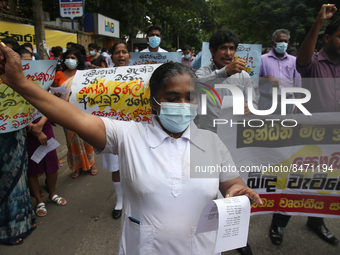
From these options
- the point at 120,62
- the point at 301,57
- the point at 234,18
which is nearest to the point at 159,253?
the point at 301,57

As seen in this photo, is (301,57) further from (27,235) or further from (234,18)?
(234,18)

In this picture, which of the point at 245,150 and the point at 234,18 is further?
the point at 234,18

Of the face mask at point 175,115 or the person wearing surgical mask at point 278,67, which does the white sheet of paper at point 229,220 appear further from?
the person wearing surgical mask at point 278,67

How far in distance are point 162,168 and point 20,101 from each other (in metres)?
1.73

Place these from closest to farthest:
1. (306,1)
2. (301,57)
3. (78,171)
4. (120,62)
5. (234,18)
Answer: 1. (301,57)
2. (120,62)
3. (78,171)
4. (306,1)
5. (234,18)

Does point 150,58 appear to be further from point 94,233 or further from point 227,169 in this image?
point 227,169

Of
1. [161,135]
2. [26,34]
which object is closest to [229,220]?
[161,135]

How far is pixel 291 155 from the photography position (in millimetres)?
2078

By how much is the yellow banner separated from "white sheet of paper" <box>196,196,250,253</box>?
330 inches

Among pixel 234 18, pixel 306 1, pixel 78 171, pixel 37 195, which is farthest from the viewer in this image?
pixel 234 18

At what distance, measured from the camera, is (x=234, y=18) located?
87.1ft

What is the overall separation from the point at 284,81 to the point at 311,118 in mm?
2433

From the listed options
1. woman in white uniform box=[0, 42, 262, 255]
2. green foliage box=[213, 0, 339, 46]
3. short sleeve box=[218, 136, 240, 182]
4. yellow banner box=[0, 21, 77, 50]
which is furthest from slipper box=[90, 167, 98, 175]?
green foliage box=[213, 0, 339, 46]

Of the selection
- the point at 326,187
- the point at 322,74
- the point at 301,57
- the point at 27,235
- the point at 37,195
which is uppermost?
the point at 301,57
